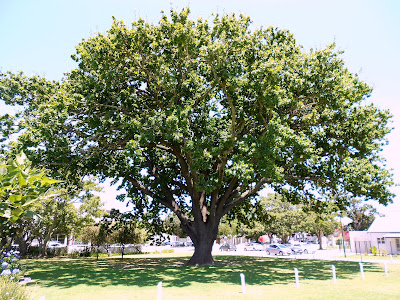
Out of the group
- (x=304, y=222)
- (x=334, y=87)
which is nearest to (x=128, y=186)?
(x=334, y=87)

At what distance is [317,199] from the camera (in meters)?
22.7

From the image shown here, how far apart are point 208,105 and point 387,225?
28.5 meters

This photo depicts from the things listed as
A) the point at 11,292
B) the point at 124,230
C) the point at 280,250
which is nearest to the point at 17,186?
the point at 11,292

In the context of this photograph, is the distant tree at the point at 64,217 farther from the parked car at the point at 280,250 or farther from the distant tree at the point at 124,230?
the parked car at the point at 280,250

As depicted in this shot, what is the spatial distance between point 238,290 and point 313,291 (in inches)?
104

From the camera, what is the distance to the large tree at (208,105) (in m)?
13.8

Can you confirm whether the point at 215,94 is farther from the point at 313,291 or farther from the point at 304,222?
the point at 304,222

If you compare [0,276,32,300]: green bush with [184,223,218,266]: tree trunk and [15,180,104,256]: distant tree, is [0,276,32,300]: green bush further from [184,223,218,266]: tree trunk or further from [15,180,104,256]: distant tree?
[15,180,104,256]: distant tree

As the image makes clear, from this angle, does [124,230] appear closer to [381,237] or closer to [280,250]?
[280,250]

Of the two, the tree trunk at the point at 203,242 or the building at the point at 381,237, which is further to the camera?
the building at the point at 381,237

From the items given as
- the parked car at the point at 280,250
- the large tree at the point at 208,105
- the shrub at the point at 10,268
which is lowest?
the parked car at the point at 280,250

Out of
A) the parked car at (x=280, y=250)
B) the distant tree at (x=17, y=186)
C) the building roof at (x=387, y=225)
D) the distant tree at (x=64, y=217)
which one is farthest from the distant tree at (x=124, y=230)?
the building roof at (x=387, y=225)

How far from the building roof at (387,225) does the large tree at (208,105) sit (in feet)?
62.8

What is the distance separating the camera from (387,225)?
1336 inches
